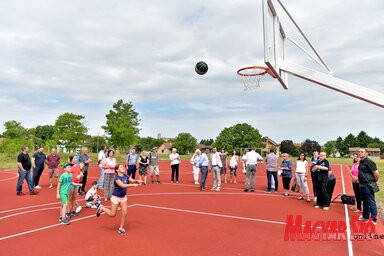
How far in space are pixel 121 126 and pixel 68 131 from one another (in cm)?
1060

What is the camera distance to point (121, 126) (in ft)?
153

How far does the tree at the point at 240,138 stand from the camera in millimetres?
75500

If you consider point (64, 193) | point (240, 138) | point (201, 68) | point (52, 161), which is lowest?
point (64, 193)

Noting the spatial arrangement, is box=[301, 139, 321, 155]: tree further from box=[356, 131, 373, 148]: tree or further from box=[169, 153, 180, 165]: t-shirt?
box=[169, 153, 180, 165]: t-shirt

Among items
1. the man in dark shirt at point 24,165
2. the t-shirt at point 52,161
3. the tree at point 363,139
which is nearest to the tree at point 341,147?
the tree at point 363,139

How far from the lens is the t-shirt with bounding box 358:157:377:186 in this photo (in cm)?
742

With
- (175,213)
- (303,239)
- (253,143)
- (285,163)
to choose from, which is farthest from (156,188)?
(253,143)

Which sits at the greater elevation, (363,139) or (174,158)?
(363,139)

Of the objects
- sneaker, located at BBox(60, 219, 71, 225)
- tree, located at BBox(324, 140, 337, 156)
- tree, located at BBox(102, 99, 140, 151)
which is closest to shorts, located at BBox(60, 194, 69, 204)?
sneaker, located at BBox(60, 219, 71, 225)

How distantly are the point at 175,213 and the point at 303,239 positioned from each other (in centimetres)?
366

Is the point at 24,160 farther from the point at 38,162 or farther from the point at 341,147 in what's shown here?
the point at 341,147

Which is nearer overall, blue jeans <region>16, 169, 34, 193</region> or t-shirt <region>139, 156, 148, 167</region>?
blue jeans <region>16, 169, 34, 193</region>

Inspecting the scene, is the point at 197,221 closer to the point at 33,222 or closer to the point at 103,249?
the point at 103,249

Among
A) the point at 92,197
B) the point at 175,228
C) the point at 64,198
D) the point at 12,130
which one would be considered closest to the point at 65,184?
the point at 64,198
